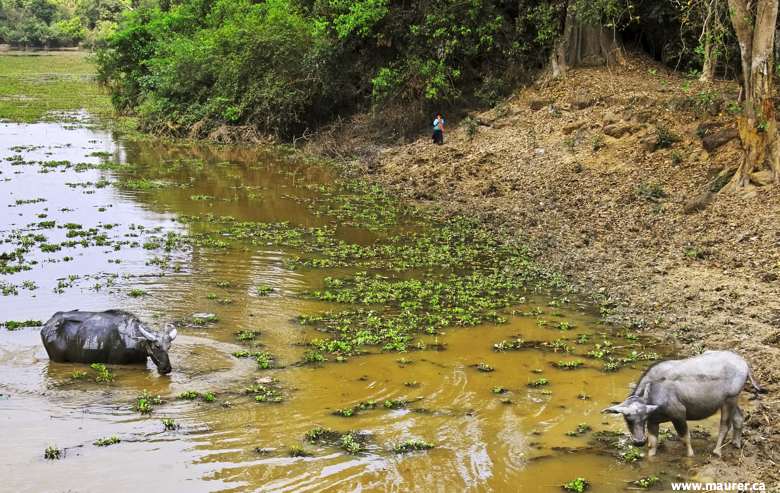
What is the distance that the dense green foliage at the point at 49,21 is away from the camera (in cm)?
10094

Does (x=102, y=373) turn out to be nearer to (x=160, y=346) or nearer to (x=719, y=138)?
(x=160, y=346)

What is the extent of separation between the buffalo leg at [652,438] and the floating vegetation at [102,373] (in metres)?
6.91

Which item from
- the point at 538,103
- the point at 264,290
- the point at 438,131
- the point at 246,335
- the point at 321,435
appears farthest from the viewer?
the point at 438,131

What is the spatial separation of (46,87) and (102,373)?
198ft

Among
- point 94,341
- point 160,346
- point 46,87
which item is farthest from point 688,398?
point 46,87

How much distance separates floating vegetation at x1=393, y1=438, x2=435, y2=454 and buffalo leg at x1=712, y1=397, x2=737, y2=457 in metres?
2.98

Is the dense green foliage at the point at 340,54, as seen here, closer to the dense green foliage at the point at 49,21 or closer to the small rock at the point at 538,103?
the small rock at the point at 538,103

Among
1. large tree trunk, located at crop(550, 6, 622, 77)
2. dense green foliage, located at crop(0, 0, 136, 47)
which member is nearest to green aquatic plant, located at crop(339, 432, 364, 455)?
large tree trunk, located at crop(550, 6, 622, 77)

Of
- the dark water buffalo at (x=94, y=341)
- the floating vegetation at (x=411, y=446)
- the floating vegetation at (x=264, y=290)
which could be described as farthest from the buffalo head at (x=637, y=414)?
the floating vegetation at (x=264, y=290)

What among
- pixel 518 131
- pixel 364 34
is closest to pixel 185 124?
pixel 364 34

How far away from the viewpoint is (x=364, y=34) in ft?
102

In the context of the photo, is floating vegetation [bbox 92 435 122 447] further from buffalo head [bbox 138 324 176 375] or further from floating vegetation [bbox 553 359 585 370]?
floating vegetation [bbox 553 359 585 370]

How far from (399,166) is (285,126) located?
9514mm

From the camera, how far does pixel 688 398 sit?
838cm
